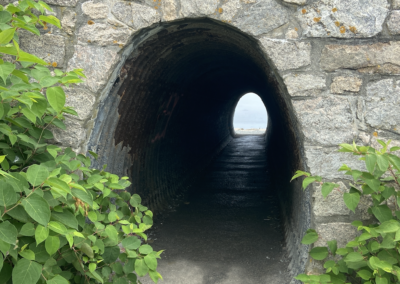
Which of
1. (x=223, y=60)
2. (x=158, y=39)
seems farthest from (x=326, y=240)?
(x=223, y=60)

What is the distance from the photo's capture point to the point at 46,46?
286cm

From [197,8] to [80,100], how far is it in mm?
1331

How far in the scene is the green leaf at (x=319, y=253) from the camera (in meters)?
2.58

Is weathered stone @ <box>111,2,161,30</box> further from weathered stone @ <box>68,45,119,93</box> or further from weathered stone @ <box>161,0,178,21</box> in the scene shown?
weathered stone @ <box>68,45,119,93</box>

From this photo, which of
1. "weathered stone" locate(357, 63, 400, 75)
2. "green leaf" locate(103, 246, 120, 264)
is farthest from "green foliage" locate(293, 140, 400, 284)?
"green leaf" locate(103, 246, 120, 264)

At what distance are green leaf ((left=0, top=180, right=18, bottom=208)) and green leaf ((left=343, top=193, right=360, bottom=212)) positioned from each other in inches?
87.8

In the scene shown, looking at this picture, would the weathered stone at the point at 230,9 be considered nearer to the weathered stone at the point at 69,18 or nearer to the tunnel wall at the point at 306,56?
the tunnel wall at the point at 306,56

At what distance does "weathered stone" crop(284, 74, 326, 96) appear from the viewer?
2.68 m

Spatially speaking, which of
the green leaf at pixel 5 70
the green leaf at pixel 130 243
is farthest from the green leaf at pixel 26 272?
the green leaf at pixel 5 70

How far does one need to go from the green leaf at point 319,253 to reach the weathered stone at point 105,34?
2.45 m

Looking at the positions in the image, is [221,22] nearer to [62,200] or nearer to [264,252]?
[62,200]

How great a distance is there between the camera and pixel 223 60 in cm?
570

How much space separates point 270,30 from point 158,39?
3.83 ft

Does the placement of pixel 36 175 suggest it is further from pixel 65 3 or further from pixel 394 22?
pixel 394 22
